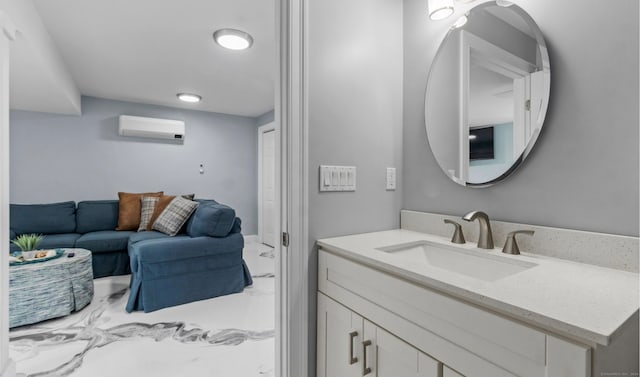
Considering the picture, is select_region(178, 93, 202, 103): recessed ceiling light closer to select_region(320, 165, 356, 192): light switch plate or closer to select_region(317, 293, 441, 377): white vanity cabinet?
select_region(320, 165, 356, 192): light switch plate

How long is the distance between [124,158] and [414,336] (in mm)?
4798

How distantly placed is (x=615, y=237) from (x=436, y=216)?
597mm

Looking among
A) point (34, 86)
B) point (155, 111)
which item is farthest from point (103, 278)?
point (155, 111)

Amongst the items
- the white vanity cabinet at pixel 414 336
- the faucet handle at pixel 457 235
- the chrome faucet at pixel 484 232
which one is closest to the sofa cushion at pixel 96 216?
the white vanity cabinet at pixel 414 336

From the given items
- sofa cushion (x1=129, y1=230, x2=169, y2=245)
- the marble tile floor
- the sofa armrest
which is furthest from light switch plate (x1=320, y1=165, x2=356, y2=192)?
sofa cushion (x1=129, y1=230, x2=169, y2=245)

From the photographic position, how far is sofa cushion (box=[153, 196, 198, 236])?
3.10m

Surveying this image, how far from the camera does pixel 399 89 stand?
5.04 feet

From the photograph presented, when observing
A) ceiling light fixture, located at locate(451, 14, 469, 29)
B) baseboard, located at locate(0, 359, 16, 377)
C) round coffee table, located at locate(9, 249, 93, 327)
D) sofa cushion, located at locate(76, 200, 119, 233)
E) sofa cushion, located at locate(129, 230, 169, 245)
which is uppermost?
ceiling light fixture, located at locate(451, 14, 469, 29)

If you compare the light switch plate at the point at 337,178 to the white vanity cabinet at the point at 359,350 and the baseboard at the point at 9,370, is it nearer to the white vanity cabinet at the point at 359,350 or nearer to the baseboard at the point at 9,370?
the white vanity cabinet at the point at 359,350

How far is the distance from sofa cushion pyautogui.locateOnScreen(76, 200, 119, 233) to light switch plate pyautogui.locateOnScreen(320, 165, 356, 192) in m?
3.74

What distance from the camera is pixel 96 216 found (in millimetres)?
3719

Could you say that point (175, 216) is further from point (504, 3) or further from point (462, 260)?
point (504, 3)

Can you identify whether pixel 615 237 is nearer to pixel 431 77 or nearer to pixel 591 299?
pixel 591 299

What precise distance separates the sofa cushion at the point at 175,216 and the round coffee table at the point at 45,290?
794 mm
